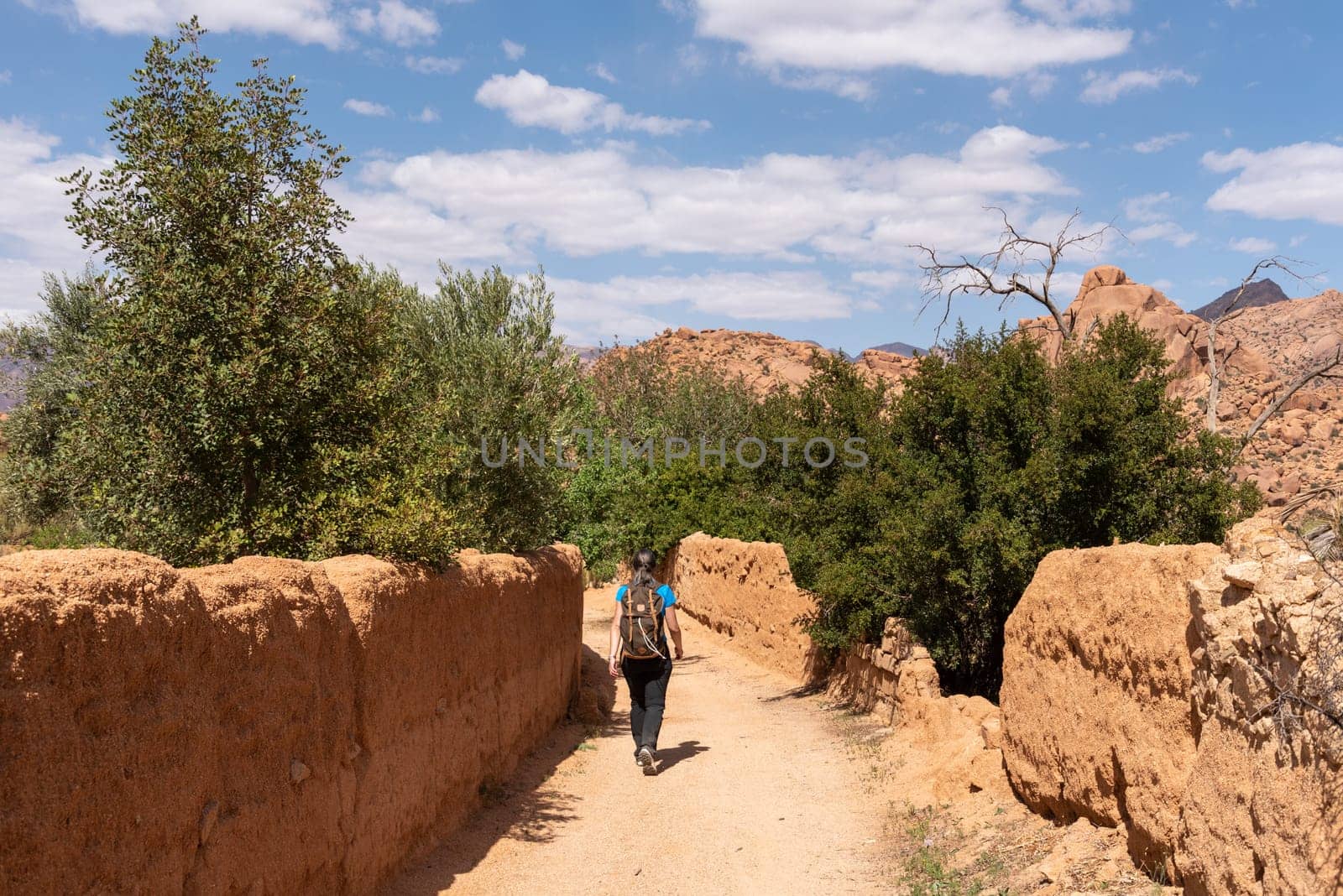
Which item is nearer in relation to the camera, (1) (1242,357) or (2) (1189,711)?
(2) (1189,711)

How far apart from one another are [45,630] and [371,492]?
15.4 feet

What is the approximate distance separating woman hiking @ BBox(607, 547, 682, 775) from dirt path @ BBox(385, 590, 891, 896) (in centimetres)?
42

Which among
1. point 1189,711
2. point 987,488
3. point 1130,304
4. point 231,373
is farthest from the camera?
point 1130,304

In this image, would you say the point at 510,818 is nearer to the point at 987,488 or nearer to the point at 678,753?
the point at 678,753

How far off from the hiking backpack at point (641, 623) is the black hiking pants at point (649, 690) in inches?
4.1

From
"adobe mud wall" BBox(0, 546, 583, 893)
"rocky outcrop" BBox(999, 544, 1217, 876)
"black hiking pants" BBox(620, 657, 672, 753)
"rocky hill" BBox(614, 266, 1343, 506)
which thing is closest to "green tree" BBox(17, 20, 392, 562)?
"adobe mud wall" BBox(0, 546, 583, 893)

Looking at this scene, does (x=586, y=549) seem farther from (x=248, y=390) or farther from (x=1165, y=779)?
(x=1165, y=779)

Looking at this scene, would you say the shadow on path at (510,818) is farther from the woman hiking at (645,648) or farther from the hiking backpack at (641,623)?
the hiking backpack at (641,623)

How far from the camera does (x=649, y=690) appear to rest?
10180mm

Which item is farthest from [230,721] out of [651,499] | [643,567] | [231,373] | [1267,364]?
[1267,364]

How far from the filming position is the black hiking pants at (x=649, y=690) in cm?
1015

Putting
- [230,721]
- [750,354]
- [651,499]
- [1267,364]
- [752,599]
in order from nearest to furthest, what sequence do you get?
[230,721] < [752,599] < [651,499] < [1267,364] < [750,354]

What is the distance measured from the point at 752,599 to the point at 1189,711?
15480mm

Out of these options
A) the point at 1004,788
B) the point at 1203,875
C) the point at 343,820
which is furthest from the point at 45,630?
the point at 1004,788
